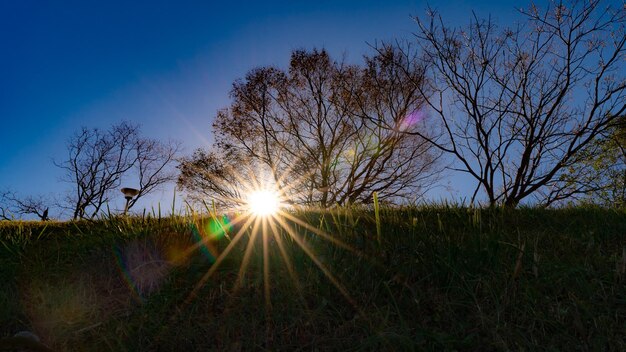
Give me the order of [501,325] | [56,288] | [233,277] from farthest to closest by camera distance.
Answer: [56,288] → [233,277] → [501,325]

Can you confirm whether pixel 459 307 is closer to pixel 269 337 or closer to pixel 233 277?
pixel 269 337

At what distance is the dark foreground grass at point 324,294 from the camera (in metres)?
2.50

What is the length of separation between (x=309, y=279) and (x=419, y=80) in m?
11.8

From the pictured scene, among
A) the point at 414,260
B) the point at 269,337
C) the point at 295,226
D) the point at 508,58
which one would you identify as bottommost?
the point at 269,337

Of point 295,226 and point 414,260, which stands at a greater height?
point 295,226

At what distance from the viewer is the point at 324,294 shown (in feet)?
9.37

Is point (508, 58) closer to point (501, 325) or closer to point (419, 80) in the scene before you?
point (419, 80)

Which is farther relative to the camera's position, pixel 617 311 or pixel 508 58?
pixel 508 58

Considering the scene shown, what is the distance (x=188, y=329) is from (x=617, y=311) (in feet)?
9.59

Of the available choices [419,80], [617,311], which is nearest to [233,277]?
[617,311]

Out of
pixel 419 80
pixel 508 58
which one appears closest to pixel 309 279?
pixel 508 58

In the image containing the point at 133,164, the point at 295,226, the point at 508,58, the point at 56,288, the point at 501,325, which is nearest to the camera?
the point at 501,325

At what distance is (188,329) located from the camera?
2662 millimetres

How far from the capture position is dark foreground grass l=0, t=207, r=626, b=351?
2504 millimetres
